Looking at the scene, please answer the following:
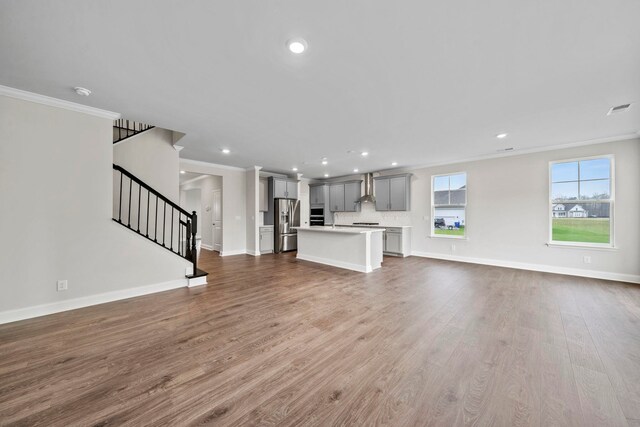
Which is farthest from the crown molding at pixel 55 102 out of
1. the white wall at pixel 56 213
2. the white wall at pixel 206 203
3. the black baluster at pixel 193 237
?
the white wall at pixel 206 203

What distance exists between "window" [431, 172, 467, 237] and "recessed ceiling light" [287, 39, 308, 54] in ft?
19.0

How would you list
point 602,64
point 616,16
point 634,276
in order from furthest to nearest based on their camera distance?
point 634,276
point 602,64
point 616,16

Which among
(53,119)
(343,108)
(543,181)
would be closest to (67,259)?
(53,119)

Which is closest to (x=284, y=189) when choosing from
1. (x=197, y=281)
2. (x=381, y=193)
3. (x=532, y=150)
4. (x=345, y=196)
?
(x=345, y=196)

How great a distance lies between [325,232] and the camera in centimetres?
580

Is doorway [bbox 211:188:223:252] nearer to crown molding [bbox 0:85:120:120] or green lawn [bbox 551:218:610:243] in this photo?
crown molding [bbox 0:85:120:120]

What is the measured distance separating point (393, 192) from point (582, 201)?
397cm

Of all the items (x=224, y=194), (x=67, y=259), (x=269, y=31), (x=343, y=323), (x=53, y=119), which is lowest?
(x=343, y=323)

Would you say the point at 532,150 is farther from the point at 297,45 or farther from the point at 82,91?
the point at 82,91

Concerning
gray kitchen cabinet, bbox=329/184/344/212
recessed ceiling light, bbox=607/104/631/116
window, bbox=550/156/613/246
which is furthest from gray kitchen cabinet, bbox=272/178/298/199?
recessed ceiling light, bbox=607/104/631/116

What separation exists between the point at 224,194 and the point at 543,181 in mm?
8037

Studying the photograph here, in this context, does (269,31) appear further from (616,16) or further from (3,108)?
(3,108)

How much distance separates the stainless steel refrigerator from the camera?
760 centimetres

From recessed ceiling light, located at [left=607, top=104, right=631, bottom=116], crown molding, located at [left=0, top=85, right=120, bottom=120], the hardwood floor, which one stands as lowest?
the hardwood floor
